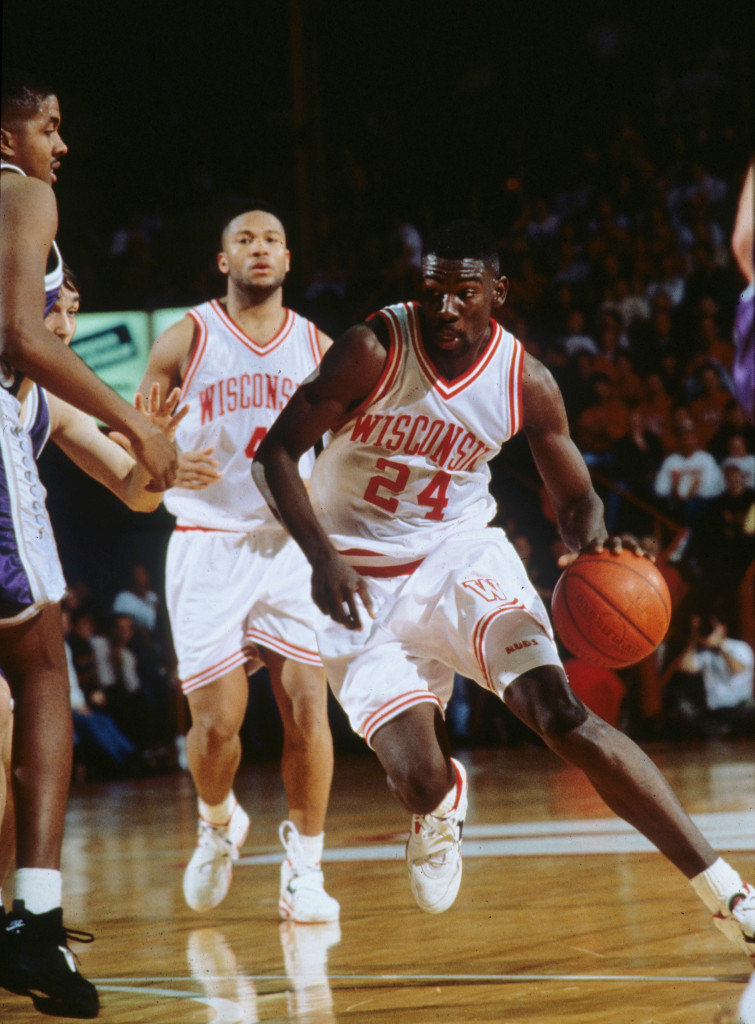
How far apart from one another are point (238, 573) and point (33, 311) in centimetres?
223

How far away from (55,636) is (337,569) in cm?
81

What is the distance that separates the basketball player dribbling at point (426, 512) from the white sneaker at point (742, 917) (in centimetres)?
67

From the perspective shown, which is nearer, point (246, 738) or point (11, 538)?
point (11, 538)

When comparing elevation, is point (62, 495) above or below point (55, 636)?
below

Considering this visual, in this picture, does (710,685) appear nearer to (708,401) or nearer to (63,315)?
(708,401)

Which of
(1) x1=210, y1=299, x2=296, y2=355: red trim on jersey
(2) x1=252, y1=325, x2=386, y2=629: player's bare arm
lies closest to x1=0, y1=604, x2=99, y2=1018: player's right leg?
(2) x1=252, y1=325, x2=386, y2=629: player's bare arm

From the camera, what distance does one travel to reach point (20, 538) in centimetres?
272

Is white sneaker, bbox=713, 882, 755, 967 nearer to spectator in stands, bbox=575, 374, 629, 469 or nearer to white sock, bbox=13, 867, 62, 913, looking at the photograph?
white sock, bbox=13, 867, 62, 913

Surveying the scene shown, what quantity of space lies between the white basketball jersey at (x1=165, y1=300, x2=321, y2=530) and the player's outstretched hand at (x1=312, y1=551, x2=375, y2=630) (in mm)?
1391

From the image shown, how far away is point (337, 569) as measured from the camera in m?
3.40

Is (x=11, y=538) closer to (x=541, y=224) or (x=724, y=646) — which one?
(x=724, y=646)

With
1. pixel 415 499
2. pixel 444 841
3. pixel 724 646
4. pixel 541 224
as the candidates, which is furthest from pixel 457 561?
pixel 541 224

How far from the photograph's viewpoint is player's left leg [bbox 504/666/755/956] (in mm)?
3006

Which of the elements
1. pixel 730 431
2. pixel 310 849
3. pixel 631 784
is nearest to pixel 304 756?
pixel 310 849
